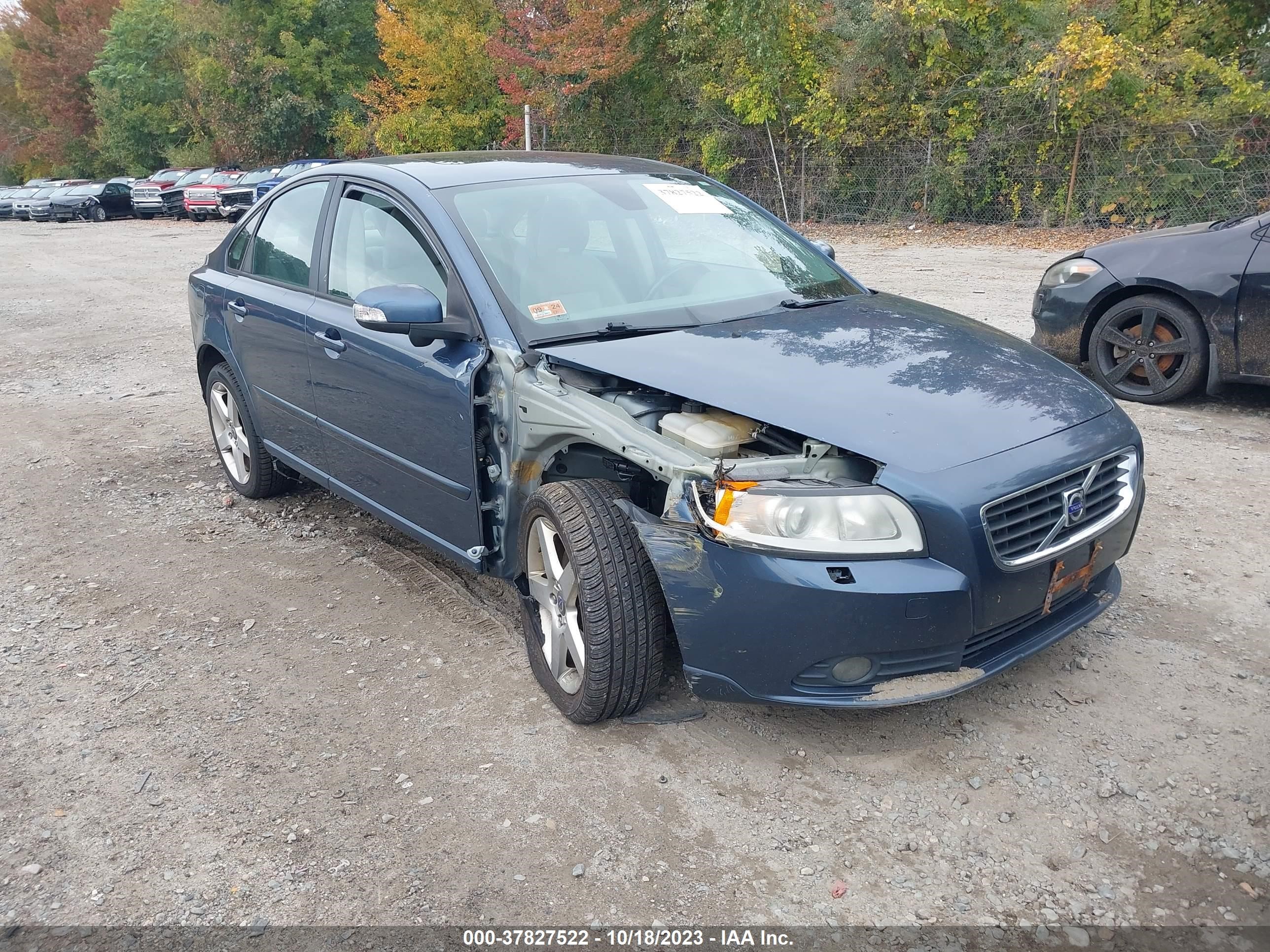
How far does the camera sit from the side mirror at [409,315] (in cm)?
344

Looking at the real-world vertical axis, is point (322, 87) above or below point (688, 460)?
above

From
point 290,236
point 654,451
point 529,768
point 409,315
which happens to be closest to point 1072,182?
point 290,236

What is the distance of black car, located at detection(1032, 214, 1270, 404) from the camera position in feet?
19.0

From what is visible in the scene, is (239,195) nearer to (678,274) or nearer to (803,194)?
(803,194)

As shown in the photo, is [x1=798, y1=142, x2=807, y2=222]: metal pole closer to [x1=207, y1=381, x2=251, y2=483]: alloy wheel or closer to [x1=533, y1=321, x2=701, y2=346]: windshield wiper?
[x1=207, y1=381, x2=251, y2=483]: alloy wheel

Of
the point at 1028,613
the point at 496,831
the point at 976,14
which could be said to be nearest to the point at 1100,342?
the point at 1028,613

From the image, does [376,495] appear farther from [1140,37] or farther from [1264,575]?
[1140,37]

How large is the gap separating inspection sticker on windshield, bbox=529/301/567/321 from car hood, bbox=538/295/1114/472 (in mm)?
170

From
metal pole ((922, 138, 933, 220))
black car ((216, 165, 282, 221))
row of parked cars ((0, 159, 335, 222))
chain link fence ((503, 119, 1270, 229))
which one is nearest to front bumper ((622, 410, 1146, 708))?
chain link fence ((503, 119, 1270, 229))

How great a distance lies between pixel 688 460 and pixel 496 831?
111 centimetres

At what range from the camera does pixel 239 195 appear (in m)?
29.5

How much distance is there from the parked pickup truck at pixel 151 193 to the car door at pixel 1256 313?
3405cm

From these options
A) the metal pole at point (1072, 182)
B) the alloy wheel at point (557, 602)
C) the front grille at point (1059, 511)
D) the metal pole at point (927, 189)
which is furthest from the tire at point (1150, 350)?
the metal pole at point (927, 189)

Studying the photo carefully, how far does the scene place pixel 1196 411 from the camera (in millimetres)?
6176
